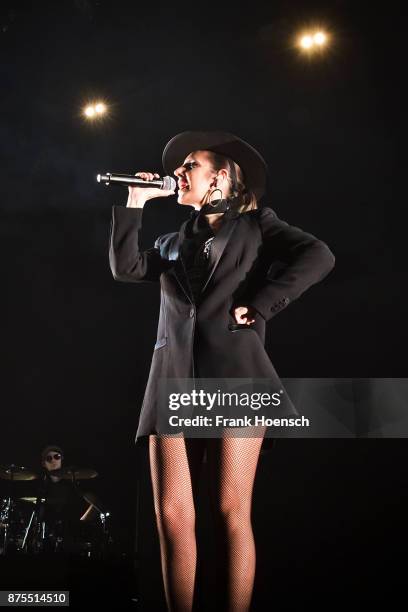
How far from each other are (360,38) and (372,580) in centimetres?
250

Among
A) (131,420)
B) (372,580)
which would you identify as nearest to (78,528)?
(131,420)

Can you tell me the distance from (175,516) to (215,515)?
0.09m

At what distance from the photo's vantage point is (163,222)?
3158mm

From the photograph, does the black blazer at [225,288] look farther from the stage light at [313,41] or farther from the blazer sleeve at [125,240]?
the stage light at [313,41]

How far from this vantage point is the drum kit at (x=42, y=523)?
402 centimetres

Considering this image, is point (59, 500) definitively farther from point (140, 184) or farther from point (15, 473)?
point (140, 184)

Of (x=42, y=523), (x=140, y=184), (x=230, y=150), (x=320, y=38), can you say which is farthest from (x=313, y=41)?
(x=42, y=523)

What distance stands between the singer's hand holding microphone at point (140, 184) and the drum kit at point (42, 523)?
9.92ft

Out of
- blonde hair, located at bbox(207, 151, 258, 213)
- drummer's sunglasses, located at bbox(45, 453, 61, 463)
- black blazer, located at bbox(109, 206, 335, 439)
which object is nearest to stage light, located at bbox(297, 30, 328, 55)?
blonde hair, located at bbox(207, 151, 258, 213)

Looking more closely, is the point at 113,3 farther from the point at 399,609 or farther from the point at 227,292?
the point at 399,609

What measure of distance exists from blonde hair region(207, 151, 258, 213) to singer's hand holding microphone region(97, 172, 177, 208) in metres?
0.16

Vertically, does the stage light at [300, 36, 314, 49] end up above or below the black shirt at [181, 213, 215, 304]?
above

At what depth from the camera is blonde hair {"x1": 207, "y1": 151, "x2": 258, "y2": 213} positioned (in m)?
1.65

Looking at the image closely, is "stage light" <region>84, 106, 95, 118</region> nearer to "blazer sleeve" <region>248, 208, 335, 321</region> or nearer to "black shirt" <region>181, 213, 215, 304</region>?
"black shirt" <region>181, 213, 215, 304</region>
